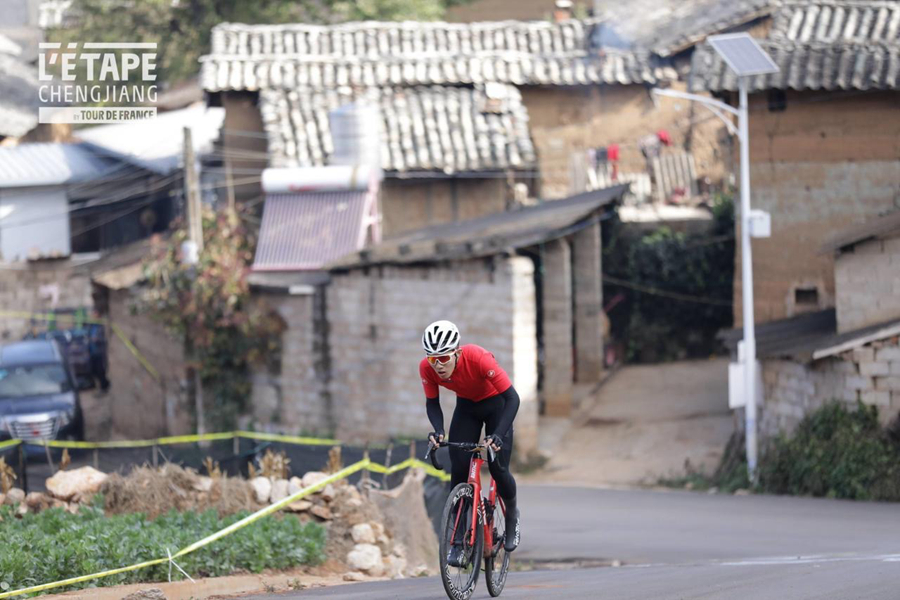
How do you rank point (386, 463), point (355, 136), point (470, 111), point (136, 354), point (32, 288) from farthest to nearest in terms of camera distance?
point (32, 288) < point (136, 354) < point (470, 111) < point (355, 136) < point (386, 463)

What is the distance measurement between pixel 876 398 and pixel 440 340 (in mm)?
10978

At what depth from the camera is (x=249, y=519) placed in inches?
451

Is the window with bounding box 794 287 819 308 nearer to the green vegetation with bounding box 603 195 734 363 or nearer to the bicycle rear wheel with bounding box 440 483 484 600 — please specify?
the green vegetation with bounding box 603 195 734 363

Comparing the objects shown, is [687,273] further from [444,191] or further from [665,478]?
[665,478]

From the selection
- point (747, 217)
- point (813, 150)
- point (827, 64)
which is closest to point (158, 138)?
point (813, 150)

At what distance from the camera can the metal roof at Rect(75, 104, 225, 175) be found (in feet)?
112

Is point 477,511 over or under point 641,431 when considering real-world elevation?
over

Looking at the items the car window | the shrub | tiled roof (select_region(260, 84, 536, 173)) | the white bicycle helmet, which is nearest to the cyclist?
the white bicycle helmet

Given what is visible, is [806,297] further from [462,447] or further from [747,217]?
[462,447]

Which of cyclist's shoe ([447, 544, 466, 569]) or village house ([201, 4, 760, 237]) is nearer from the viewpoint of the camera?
cyclist's shoe ([447, 544, 466, 569])

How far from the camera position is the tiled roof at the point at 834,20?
24250mm

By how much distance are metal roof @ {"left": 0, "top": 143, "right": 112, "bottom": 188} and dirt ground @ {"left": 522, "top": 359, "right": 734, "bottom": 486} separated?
56.3ft

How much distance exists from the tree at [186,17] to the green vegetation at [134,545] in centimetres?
2901

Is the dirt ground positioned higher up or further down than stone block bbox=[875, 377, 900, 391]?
further down
